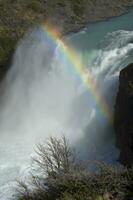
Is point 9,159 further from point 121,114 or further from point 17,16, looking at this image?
point 17,16

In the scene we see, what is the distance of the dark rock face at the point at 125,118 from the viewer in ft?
82.2

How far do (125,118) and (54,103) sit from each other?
12642mm

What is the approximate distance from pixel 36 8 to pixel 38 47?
25054 mm

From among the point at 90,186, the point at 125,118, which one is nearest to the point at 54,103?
the point at 125,118

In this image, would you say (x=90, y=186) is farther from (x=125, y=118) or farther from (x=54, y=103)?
(x=54, y=103)

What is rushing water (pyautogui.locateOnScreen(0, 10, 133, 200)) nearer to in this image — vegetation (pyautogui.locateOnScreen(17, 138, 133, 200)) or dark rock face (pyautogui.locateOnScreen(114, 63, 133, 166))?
dark rock face (pyautogui.locateOnScreen(114, 63, 133, 166))

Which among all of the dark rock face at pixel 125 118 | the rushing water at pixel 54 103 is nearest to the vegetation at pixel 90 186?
the dark rock face at pixel 125 118

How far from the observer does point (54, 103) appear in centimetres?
3866

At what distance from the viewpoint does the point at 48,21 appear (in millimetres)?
69750

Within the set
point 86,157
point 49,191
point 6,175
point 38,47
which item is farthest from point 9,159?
point 38,47

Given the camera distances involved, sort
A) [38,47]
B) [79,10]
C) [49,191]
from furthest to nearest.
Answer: [79,10] → [38,47] → [49,191]

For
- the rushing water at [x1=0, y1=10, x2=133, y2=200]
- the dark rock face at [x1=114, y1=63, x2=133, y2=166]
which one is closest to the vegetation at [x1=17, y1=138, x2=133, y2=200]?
the dark rock face at [x1=114, y1=63, x2=133, y2=166]

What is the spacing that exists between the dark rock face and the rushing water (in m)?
1.26

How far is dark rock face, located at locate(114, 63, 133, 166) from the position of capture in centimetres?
2506
